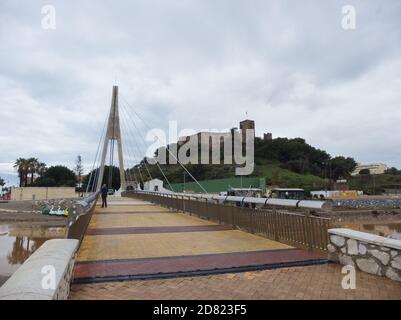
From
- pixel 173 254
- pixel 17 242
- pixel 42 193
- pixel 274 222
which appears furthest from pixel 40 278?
pixel 42 193

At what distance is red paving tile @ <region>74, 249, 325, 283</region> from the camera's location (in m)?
5.01

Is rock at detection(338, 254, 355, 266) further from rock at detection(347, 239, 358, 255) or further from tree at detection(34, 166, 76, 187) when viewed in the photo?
tree at detection(34, 166, 76, 187)

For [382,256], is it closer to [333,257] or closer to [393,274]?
[393,274]

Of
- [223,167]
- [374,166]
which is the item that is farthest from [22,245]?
[374,166]

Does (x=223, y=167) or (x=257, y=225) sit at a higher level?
(x=223, y=167)

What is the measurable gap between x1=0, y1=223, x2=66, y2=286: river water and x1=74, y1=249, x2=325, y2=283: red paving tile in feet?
25.0

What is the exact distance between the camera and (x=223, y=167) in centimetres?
8119

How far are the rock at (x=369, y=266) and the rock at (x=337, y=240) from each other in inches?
17.1

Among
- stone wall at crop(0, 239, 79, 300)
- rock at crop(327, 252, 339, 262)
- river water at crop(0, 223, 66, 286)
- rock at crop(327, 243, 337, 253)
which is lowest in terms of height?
river water at crop(0, 223, 66, 286)

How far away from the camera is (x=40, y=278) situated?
3072 mm

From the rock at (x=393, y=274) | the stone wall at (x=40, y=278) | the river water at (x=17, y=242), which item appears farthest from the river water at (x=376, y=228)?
the stone wall at (x=40, y=278)

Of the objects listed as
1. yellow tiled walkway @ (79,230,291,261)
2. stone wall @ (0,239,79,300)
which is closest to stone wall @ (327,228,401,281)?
yellow tiled walkway @ (79,230,291,261)
